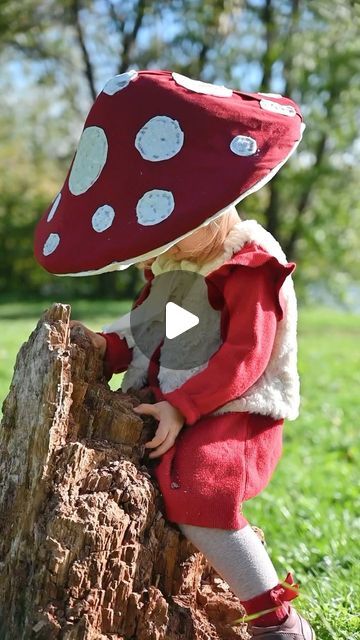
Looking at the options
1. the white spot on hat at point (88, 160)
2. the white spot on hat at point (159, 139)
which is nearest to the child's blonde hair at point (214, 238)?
the white spot on hat at point (159, 139)

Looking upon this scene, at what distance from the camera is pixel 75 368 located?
8.65ft

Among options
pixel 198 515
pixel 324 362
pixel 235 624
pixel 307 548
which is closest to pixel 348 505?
pixel 307 548

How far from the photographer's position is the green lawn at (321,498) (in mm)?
3535

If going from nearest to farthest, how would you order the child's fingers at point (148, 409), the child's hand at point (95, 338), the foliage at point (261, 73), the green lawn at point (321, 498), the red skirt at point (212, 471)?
the red skirt at point (212, 471)
the child's fingers at point (148, 409)
the child's hand at point (95, 338)
the green lawn at point (321, 498)
the foliage at point (261, 73)

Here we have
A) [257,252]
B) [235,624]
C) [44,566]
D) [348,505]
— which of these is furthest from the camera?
[348,505]

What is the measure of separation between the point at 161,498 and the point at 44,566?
0.40 metres

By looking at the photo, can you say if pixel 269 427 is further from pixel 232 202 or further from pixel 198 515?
pixel 232 202

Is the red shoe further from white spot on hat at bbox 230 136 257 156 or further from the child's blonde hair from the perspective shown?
white spot on hat at bbox 230 136 257 156

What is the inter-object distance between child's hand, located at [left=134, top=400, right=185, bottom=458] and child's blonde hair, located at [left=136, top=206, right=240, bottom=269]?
1.51 feet

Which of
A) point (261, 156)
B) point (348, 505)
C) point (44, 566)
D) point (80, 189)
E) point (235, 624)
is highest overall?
point (261, 156)

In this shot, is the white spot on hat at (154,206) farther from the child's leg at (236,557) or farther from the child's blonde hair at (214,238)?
the child's leg at (236,557)

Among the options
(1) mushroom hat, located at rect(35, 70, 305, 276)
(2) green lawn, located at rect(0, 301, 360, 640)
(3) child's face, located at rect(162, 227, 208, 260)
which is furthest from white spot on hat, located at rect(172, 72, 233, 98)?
(2) green lawn, located at rect(0, 301, 360, 640)

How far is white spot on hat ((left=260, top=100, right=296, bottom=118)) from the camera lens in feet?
8.46

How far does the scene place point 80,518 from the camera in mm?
2434
